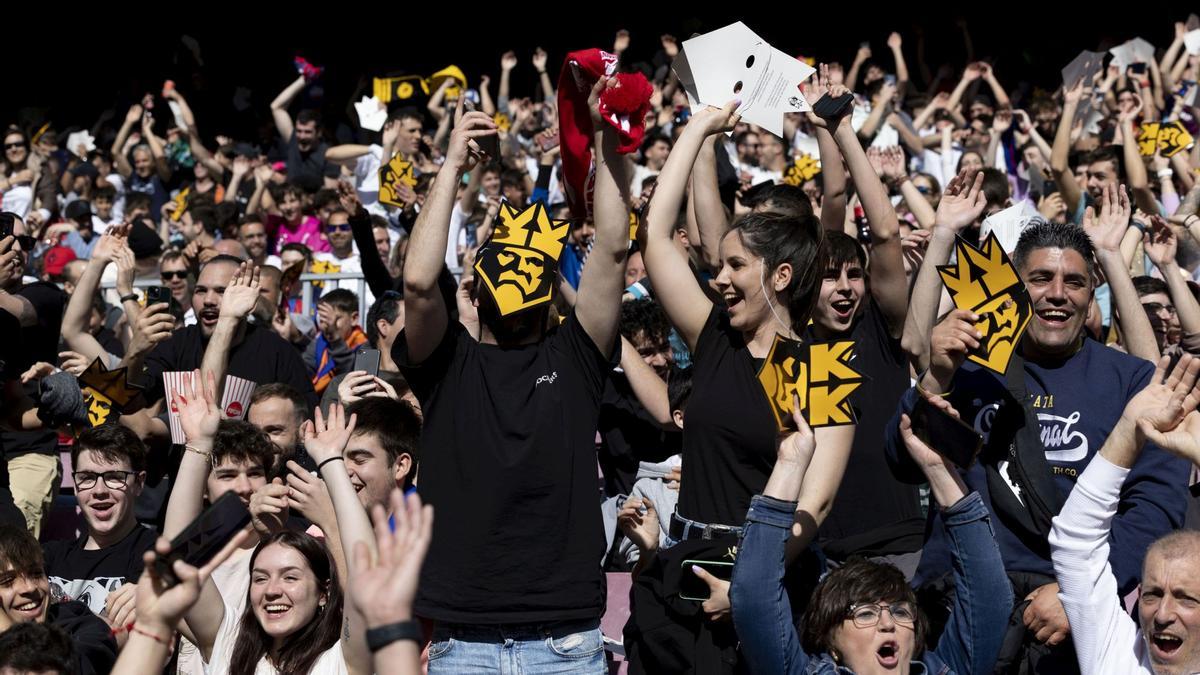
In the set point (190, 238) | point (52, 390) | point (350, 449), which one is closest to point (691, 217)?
point (350, 449)

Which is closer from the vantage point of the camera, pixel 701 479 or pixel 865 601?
pixel 865 601

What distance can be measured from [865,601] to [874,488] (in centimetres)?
74

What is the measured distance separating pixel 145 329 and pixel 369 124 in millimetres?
6838

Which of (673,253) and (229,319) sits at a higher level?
(229,319)

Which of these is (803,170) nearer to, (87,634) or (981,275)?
(981,275)

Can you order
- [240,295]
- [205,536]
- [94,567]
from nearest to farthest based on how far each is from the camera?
[205,536] → [94,567] → [240,295]

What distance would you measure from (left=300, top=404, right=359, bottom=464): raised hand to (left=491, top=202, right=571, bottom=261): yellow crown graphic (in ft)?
2.06

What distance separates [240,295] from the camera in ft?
19.2

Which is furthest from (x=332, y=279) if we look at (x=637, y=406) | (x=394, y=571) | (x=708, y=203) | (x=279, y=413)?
(x=394, y=571)

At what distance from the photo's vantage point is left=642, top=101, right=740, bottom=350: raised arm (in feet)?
13.5

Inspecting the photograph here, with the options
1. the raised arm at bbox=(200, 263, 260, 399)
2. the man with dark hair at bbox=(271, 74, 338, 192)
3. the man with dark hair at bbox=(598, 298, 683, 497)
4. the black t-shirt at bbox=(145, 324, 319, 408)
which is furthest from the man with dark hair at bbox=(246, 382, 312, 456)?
the man with dark hair at bbox=(271, 74, 338, 192)

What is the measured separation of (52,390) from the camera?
5688mm

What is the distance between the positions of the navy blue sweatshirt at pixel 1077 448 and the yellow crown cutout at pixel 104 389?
11.0ft

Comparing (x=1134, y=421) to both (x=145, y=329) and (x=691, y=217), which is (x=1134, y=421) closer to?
(x=691, y=217)
